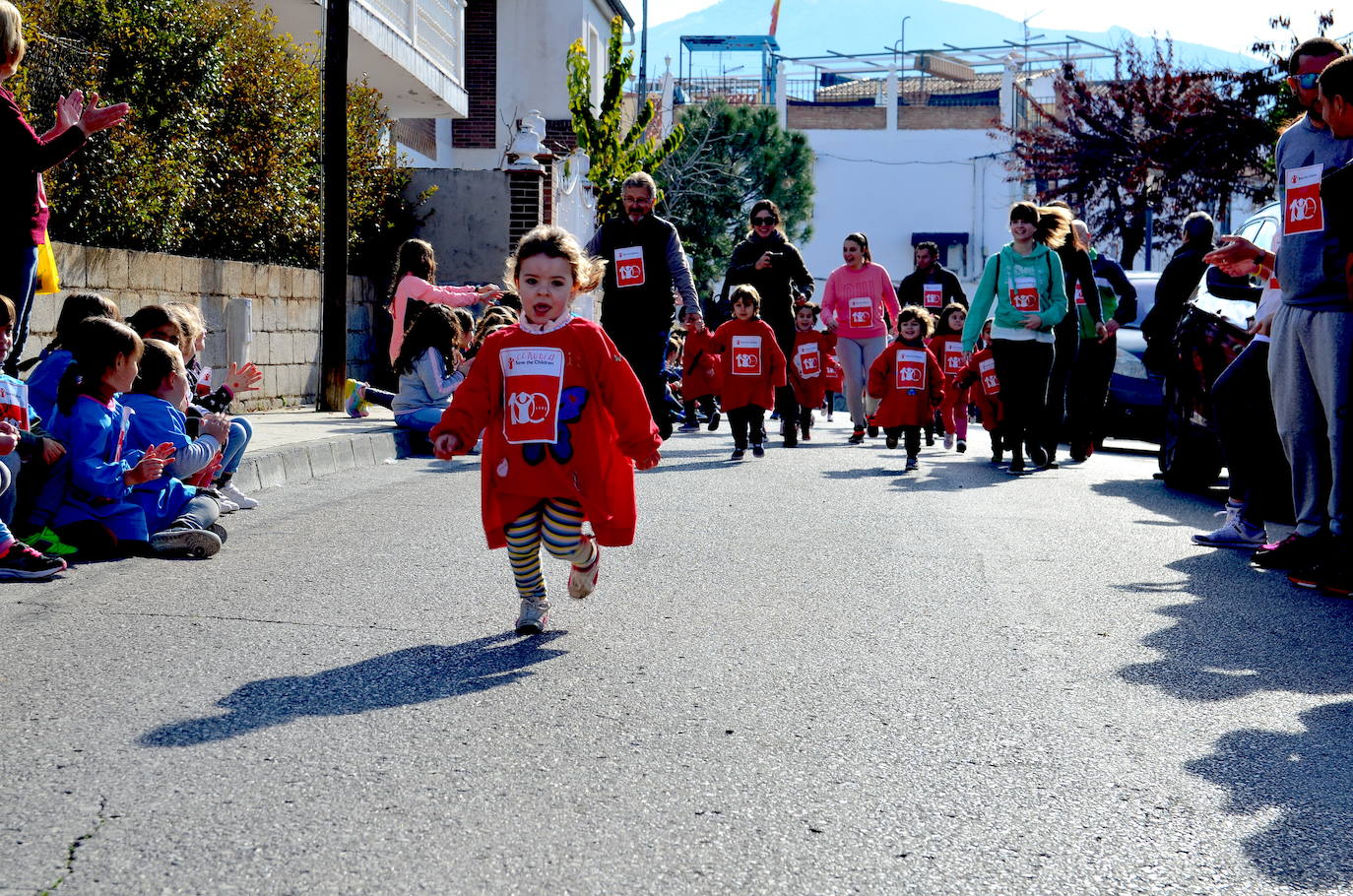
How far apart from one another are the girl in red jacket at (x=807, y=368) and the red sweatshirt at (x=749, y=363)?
6.22ft

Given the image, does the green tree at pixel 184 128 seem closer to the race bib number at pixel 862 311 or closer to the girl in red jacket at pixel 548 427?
the race bib number at pixel 862 311

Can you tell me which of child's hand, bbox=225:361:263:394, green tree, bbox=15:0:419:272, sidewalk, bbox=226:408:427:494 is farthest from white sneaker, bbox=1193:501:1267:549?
green tree, bbox=15:0:419:272

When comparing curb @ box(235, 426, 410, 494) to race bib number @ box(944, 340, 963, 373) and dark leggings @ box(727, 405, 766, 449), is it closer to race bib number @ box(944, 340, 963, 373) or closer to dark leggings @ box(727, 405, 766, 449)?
dark leggings @ box(727, 405, 766, 449)

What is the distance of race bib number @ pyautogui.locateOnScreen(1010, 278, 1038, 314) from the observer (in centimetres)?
1162

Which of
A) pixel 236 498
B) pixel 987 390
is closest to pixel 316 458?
pixel 236 498

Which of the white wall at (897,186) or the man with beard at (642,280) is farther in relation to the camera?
the white wall at (897,186)

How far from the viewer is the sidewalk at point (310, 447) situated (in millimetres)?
9766

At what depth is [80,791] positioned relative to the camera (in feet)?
11.2

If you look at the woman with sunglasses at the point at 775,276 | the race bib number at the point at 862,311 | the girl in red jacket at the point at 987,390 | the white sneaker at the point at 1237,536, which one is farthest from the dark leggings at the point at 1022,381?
the white sneaker at the point at 1237,536

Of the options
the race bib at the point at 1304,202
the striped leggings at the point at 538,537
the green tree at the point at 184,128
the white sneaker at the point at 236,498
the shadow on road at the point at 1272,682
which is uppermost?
the green tree at the point at 184,128

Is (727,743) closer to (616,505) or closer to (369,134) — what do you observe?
(616,505)

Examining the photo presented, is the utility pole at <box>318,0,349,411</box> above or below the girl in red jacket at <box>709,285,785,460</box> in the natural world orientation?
above

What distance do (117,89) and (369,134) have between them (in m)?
6.56

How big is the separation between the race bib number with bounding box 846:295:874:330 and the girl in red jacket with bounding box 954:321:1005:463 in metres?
1.76
